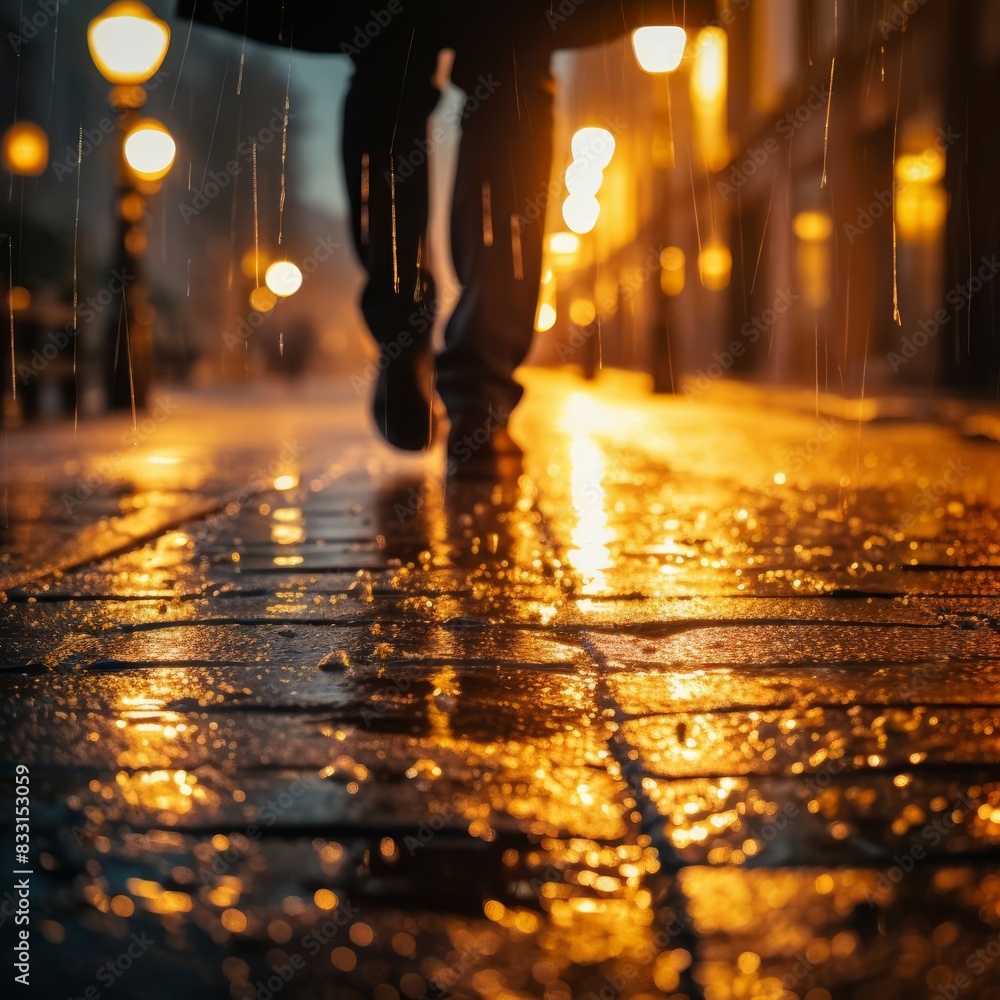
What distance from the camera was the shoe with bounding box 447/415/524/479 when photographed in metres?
4.67

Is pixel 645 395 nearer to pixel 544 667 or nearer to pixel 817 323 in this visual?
pixel 817 323

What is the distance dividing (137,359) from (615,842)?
12.6 m

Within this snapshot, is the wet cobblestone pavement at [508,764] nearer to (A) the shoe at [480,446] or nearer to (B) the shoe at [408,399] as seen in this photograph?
(B) the shoe at [408,399]

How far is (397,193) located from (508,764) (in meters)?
3.45

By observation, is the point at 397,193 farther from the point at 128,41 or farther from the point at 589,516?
the point at 128,41

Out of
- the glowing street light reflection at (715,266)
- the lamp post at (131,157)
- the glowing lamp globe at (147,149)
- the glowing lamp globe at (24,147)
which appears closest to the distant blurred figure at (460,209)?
the lamp post at (131,157)

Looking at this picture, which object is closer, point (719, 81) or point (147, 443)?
point (147, 443)

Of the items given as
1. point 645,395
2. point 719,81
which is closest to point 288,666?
point 645,395

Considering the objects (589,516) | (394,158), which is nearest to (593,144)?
(394,158)

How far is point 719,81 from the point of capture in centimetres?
2630

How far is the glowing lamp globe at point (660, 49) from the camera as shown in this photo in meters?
12.5

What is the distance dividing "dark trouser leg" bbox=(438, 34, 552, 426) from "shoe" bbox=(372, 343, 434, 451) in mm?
173

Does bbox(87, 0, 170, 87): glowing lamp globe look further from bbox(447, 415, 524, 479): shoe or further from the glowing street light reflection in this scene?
the glowing street light reflection

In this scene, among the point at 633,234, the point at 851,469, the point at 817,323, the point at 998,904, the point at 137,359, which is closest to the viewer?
the point at 998,904
